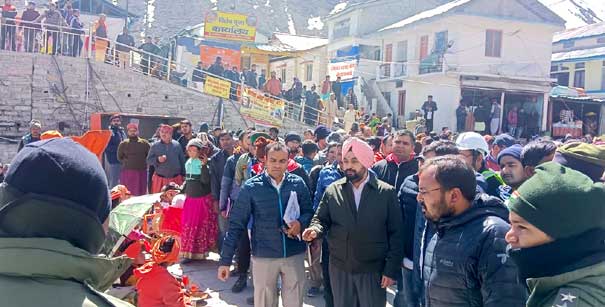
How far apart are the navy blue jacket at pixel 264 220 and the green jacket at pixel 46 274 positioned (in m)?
3.24

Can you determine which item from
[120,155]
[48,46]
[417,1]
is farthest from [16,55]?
[417,1]

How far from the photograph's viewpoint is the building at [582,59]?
28922 mm

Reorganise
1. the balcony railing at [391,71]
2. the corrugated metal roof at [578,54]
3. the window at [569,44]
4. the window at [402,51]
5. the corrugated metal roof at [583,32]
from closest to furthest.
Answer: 1. the balcony railing at [391,71]
2. the corrugated metal roof at [578,54]
3. the window at [402,51]
4. the corrugated metal roof at [583,32]
5. the window at [569,44]

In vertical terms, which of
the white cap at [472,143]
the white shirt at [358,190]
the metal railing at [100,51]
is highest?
the metal railing at [100,51]

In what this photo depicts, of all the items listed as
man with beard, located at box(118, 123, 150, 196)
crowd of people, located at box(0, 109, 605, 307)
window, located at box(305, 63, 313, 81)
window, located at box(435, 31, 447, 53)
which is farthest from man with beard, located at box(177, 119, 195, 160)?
window, located at box(305, 63, 313, 81)

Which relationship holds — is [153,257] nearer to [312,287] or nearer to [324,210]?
[324,210]

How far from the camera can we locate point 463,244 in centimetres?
276

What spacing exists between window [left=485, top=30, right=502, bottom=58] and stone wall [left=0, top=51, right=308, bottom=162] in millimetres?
12326

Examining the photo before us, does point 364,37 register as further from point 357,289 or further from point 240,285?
point 357,289

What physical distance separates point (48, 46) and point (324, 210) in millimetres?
16503

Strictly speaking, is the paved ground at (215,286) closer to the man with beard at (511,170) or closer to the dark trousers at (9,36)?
the man with beard at (511,170)

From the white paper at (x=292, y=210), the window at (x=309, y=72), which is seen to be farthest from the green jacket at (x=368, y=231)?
the window at (x=309, y=72)

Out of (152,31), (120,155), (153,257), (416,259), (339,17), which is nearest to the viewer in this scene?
(416,259)

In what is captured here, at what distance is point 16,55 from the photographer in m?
17.4
